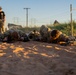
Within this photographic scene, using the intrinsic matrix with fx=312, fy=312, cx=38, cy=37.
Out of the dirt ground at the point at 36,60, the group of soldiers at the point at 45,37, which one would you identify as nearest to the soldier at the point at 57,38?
the group of soldiers at the point at 45,37

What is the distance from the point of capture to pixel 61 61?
34.8 feet

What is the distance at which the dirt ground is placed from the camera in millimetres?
9391

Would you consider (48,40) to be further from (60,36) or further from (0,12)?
(0,12)

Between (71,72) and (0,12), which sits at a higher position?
(0,12)

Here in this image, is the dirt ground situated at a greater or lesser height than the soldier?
lesser

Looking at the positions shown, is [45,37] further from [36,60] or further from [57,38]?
[36,60]

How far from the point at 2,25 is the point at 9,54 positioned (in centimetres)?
715

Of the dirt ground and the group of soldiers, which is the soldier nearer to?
the group of soldiers


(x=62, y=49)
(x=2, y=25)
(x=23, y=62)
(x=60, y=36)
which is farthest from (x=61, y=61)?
(x=2, y=25)

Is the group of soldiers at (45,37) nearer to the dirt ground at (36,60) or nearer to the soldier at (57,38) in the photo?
the soldier at (57,38)

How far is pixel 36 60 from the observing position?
1052 cm

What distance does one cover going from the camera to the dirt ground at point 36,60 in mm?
9391

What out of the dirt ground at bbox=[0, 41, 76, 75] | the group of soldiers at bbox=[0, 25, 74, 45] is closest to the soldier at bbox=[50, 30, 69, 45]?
the group of soldiers at bbox=[0, 25, 74, 45]

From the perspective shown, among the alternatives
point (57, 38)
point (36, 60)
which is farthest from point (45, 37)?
point (36, 60)
